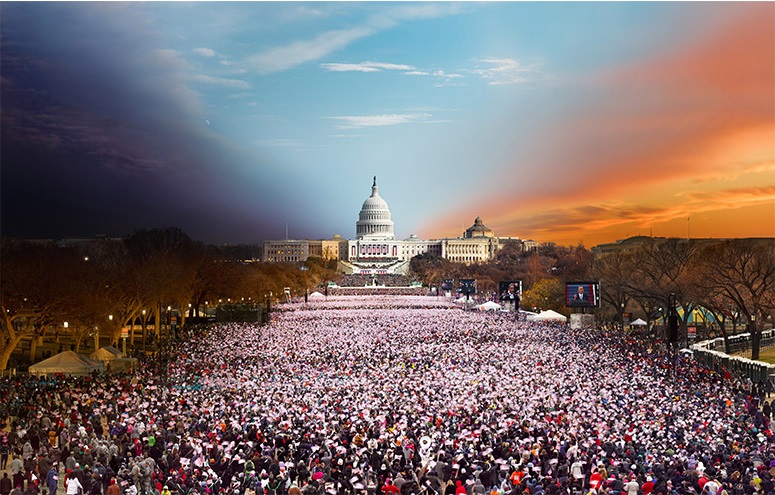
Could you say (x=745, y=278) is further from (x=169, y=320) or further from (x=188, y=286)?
(x=169, y=320)

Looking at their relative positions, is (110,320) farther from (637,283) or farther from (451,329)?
(637,283)

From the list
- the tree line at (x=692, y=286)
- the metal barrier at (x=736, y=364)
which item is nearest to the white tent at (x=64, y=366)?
the metal barrier at (x=736, y=364)

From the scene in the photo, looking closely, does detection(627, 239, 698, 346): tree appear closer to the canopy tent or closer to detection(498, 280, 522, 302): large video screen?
detection(498, 280, 522, 302): large video screen

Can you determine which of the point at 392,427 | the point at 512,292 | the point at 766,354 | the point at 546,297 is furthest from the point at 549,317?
the point at 392,427

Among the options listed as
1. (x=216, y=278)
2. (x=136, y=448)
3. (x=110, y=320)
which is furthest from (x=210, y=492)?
(x=216, y=278)

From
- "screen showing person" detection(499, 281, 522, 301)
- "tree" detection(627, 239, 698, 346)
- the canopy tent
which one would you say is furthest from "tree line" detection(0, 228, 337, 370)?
"tree" detection(627, 239, 698, 346)

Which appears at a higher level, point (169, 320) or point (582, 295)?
point (582, 295)
